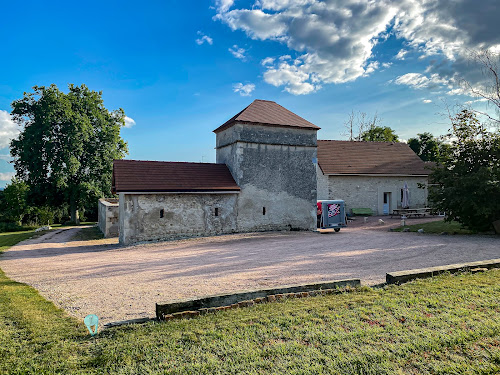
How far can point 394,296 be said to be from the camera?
557cm

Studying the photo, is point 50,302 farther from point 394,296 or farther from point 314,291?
point 394,296

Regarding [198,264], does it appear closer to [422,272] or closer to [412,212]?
[422,272]

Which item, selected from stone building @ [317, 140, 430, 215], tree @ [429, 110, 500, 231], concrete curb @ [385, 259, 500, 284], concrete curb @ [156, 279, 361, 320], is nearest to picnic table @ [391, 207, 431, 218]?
stone building @ [317, 140, 430, 215]

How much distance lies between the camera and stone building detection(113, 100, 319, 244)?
1524 cm

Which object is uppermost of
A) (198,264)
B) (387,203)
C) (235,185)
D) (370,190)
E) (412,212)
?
(235,185)

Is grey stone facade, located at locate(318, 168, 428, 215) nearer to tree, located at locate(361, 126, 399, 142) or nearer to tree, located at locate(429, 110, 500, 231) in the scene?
tree, located at locate(429, 110, 500, 231)

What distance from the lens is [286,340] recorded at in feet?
13.2

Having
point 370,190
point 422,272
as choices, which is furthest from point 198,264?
point 370,190

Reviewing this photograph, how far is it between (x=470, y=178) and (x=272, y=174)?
30.1 ft

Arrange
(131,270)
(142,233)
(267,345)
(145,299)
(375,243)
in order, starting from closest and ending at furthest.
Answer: (267,345) → (145,299) → (131,270) → (375,243) → (142,233)

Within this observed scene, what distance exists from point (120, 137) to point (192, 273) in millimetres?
26863

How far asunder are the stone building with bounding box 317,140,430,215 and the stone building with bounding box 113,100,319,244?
24.5 ft

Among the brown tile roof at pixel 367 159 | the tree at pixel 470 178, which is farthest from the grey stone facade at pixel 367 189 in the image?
the tree at pixel 470 178

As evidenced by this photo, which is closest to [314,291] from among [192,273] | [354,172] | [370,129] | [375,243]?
[192,273]
